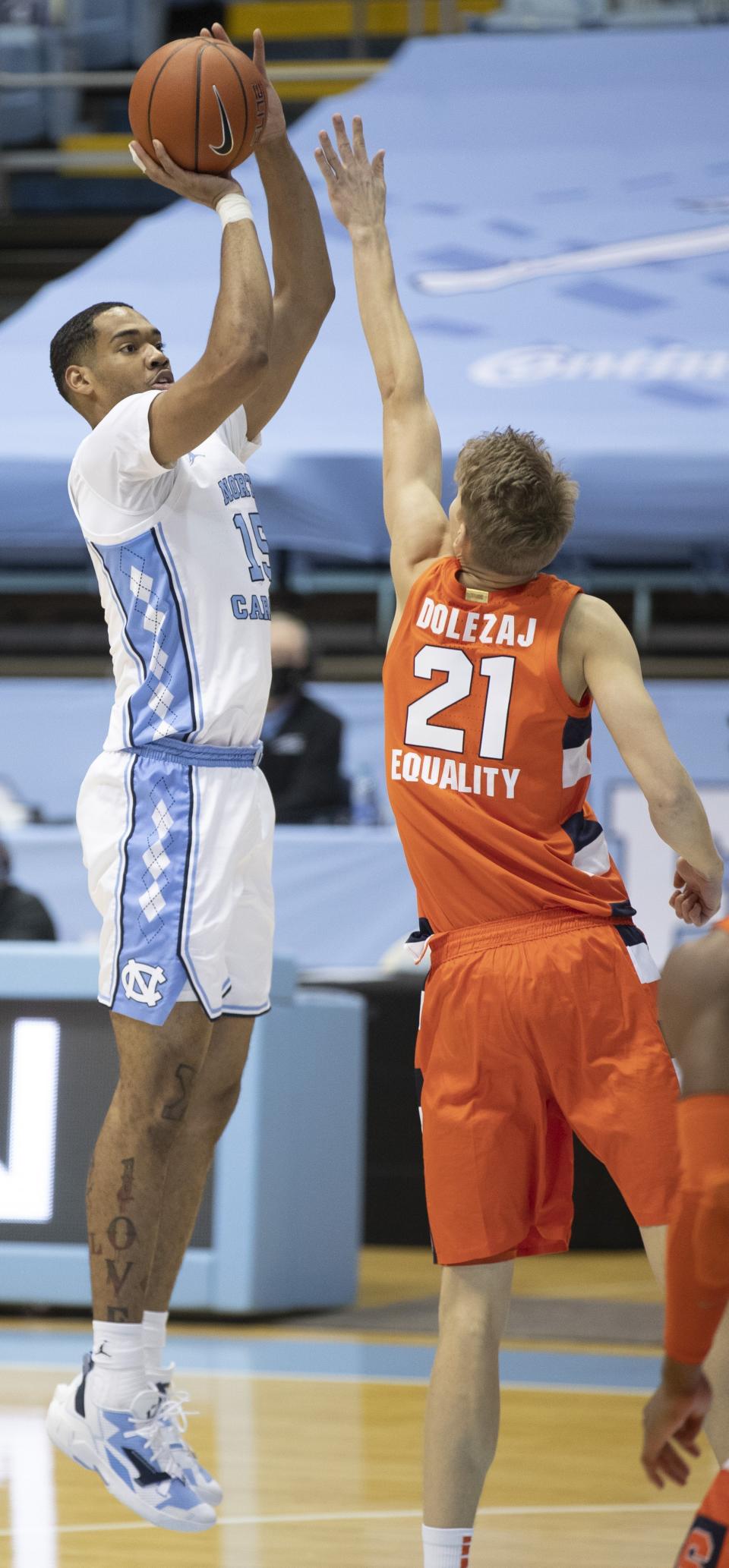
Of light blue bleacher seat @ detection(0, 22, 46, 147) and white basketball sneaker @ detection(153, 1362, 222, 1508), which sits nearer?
white basketball sneaker @ detection(153, 1362, 222, 1508)

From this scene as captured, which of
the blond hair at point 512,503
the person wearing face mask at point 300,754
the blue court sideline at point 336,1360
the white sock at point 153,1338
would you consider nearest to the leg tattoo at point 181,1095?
the white sock at point 153,1338

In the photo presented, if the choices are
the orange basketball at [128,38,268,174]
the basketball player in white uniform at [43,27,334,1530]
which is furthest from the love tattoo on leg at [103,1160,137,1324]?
the orange basketball at [128,38,268,174]

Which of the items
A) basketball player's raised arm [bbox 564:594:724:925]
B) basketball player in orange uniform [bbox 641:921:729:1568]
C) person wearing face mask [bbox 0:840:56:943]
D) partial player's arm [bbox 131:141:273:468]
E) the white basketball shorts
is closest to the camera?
basketball player in orange uniform [bbox 641:921:729:1568]

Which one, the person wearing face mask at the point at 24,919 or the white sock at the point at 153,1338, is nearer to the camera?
the white sock at the point at 153,1338

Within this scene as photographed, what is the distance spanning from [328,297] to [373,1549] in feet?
8.15

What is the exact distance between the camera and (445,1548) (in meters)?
3.24

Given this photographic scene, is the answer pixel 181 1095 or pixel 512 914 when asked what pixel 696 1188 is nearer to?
pixel 512 914

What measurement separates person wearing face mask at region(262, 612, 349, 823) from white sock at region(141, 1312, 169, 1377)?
4.68 metres

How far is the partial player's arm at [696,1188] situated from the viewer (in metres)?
2.22

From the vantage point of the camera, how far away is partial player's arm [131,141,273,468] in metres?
3.47

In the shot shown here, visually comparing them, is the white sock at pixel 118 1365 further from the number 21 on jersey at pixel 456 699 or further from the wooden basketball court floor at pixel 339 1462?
the number 21 on jersey at pixel 456 699

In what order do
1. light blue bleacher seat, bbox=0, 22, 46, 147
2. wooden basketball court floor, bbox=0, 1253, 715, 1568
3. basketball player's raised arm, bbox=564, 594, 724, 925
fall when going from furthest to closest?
1. light blue bleacher seat, bbox=0, 22, 46, 147
2. wooden basketball court floor, bbox=0, 1253, 715, 1568
3. basketball player's raised arm, bbox=564, 594, 724, 925

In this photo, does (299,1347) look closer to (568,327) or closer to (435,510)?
(435,510)

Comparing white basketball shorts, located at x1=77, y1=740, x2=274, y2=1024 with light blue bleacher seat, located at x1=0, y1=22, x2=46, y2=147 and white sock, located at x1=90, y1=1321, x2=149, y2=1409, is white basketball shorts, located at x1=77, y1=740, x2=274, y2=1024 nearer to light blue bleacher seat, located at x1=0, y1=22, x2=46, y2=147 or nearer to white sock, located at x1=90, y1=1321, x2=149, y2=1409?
white sock, located at x1=90, y1=1321, x2=149, y2=1409
